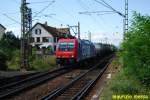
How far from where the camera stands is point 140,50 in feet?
49.1

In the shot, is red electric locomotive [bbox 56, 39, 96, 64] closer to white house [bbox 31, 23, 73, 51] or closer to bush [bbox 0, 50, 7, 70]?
bush [bbox 0, 50, 7, 70]

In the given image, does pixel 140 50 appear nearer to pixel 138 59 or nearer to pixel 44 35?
pixel 138 59

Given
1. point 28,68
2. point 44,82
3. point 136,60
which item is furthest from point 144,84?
point 28,68

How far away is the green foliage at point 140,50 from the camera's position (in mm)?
14547

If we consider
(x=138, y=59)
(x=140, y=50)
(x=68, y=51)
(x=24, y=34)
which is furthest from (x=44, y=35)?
(x=140, y=50)

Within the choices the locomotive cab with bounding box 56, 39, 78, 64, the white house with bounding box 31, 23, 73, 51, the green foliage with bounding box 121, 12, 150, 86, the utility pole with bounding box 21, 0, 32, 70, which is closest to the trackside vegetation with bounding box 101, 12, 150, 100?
the green foliage with bounding box 121, 12, 150, 86

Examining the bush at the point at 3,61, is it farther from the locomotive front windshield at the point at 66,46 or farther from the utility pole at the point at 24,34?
the locomotive front windshield at the point at 66,46

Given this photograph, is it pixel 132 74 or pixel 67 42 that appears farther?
pixel 67 42

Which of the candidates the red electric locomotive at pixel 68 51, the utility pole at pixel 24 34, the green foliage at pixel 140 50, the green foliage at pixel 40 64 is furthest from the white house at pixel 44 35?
the green foliage at pixel 140 50

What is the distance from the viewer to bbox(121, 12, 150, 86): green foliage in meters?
14.5

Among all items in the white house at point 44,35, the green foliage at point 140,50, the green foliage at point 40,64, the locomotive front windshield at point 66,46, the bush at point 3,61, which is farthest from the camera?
the white house at point 44,35

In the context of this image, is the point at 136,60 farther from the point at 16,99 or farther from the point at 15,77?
the point at 15,77

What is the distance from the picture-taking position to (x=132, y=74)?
16484mm

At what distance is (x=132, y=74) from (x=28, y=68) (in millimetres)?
17430
